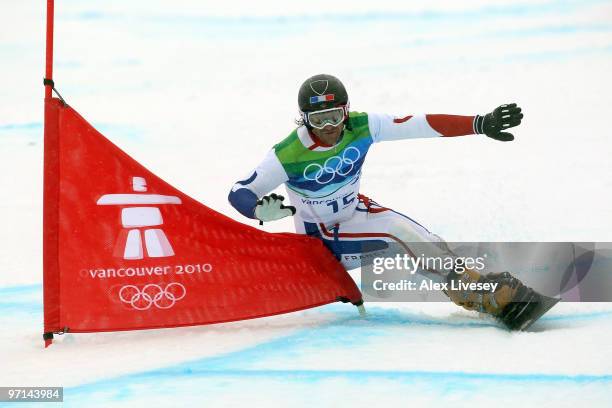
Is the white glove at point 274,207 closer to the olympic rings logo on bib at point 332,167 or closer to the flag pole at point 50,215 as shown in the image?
the olympic rings logo on bib at point 332,167

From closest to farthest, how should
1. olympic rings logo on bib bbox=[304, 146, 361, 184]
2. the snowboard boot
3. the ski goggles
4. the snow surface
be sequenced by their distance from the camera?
the snow surface
the snowboard boot
the ski goggles
olympic rings logo on bib bbox=[304, 146, 361, 184]

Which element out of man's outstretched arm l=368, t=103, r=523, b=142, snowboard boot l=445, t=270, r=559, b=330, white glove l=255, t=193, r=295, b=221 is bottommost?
snowboard boot l=445, t=270, r=559, b=330

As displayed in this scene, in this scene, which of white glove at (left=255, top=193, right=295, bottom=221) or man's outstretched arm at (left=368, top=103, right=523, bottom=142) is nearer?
white glove at (left=255, top=193, right=295, bottom=221)

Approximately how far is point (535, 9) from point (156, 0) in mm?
5607

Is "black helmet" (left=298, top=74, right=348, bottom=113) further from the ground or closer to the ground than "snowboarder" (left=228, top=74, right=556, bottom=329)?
further from the ground

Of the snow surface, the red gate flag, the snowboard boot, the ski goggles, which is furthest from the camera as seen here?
the ski goggles

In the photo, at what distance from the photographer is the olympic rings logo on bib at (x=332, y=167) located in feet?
15.8

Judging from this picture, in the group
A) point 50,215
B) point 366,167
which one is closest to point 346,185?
point 50,215

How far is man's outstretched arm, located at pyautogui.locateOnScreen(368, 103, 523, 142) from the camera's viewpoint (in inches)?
188

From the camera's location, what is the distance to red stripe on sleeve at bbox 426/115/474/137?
485cm

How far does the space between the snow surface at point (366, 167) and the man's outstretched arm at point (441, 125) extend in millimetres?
959

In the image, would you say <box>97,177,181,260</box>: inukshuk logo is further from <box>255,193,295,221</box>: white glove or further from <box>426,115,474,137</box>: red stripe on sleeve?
<box>426,115,474,137</box>: red stripe on sleeve

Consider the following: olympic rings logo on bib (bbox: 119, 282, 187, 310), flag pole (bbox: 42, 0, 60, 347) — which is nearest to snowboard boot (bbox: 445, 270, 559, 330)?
olympic rings logo on bib (bbox: 119, 282, 187, 310)

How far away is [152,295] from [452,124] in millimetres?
1778
